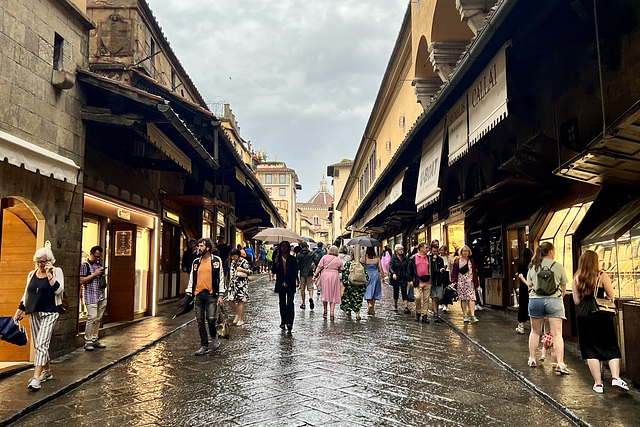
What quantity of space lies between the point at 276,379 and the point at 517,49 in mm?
5242

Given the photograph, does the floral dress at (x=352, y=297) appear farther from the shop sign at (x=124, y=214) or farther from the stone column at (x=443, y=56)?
the stone column at (x=443, y=56)

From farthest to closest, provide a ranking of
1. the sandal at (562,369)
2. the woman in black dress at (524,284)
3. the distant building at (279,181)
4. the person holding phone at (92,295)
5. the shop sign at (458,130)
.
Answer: the distant building at (279,181) → the shop sign at (458,130) → the woman in black dress at (524,284) → the person holding phone at (92,295) → the sandal at (562,369)

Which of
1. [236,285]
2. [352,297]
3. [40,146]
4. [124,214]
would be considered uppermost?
[40,146]

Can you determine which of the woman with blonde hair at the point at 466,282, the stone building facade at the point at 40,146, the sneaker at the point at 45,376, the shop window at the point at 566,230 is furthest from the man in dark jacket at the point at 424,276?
the sneaker at the point at 45,376

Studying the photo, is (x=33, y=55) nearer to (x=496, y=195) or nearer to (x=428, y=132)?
(x=428, y=132)

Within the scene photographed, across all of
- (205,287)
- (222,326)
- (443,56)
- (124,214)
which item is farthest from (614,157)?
(443,56)

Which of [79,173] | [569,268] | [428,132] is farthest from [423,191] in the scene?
[79,173]

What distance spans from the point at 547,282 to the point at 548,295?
0.49ft

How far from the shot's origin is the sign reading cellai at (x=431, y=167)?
1135cm

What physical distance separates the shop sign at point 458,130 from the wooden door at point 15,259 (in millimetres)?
6503

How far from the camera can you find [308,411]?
16.0 ft

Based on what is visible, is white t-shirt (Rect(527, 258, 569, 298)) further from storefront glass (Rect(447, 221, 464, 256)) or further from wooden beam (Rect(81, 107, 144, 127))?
storefront glass (Rect(447, 221, 464, 256))

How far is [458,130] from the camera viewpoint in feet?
31.9

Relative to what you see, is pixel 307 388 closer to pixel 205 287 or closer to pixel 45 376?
pixel 205 287
